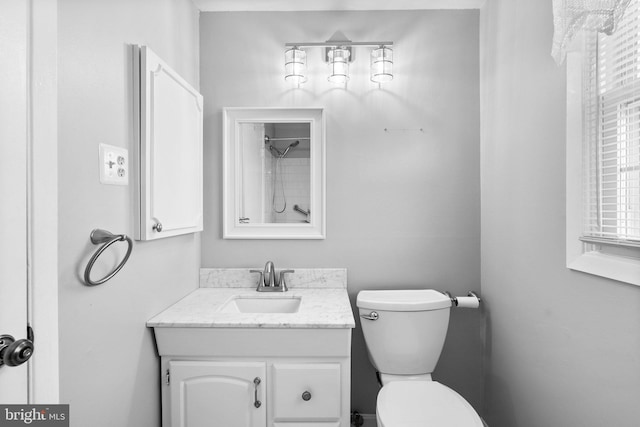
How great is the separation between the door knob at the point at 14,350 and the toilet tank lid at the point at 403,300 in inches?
48.6

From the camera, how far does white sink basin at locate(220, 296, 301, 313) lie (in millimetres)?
1792

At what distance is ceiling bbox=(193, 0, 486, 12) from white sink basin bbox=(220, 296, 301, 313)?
1.55m

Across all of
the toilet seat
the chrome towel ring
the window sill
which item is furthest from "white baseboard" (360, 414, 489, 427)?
the chrome towel ring

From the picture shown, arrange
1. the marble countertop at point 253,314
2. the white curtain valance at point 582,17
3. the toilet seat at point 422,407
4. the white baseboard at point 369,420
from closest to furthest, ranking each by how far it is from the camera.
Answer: the white curtain valance at point 582,17 → the toilet seat at point 422,407 → the marble countertop at point 253,314 → the white baseboard at point 369,420

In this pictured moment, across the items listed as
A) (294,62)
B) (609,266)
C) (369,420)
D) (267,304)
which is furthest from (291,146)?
(369,420)

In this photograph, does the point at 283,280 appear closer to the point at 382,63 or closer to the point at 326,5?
the point at 382,63

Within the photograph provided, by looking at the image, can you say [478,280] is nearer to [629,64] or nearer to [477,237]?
[477,237]

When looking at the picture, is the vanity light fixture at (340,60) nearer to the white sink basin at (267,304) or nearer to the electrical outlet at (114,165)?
the electrical outlet at (114,165)

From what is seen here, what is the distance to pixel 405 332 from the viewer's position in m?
1.62

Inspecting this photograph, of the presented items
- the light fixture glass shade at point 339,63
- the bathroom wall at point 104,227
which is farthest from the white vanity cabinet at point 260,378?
the light fixture glass shade at point 339,63

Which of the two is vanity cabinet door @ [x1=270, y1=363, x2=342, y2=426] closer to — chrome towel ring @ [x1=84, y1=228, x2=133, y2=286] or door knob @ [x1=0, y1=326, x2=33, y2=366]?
chrome towel ring @ [x1=84, y1=228, x2=133, y2=286]

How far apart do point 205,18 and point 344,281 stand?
5.37 ft

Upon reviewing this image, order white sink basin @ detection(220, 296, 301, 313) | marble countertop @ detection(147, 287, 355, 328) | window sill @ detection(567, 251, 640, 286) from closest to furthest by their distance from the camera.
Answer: window sill @ detection(567, 251, 640, 286) → marble countertop @ detection(147, 287, 355, 328) → white sink basin @ detection(220, 296, 301, 313)

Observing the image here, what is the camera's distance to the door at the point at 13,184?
0.68m
